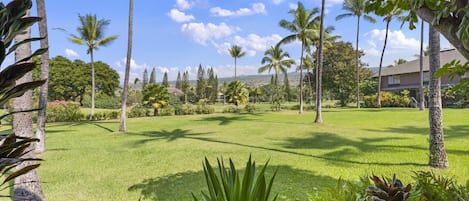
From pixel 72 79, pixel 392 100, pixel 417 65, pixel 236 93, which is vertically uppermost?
pixel 417 65

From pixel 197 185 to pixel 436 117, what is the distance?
517 cm

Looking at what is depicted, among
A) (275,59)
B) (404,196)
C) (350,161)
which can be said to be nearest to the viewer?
(404,196)

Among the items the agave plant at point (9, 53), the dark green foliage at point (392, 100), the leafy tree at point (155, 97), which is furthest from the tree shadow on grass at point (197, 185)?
the dark green foliage at point (392, 100)

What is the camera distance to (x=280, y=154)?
8234mm

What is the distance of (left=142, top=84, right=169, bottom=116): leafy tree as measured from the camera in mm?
24859

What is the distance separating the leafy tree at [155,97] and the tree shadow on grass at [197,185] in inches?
768

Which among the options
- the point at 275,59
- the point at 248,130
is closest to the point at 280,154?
the point at 248,130

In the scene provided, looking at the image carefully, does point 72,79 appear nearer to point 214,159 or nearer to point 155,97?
point 155,97

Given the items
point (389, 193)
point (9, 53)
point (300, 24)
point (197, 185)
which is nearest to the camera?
point (9, 53)

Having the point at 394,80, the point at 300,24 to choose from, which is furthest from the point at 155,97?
the point at 394,80

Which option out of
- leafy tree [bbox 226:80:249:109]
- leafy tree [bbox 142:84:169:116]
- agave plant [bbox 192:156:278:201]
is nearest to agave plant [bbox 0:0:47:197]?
agave plant [bbox 192:156:278:201]

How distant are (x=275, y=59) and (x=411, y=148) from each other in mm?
25300

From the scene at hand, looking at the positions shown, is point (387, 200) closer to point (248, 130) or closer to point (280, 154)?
point (280, 154)

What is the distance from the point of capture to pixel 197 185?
5457 mm
